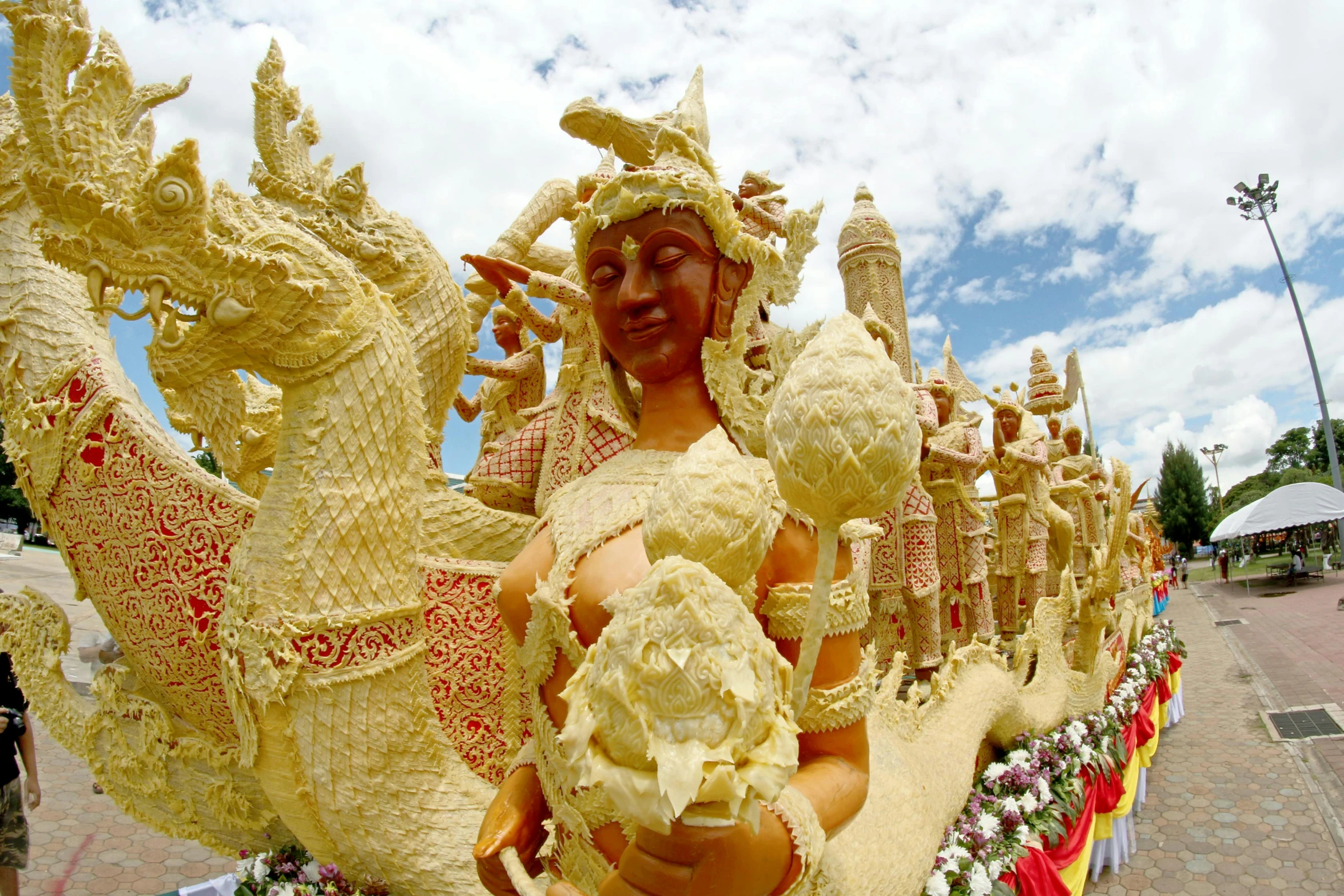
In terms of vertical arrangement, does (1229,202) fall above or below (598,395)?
above

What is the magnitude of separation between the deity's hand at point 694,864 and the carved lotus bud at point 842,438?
42 centimetres

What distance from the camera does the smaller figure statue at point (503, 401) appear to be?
7.91 feet

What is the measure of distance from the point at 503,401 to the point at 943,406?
16.5 ft

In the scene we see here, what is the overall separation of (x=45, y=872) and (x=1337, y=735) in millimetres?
10420

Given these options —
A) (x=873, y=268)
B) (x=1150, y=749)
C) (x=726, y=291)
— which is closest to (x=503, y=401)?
(x=726, y=291)

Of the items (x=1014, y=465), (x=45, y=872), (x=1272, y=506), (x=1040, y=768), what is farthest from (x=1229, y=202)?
(x=45, y=872)

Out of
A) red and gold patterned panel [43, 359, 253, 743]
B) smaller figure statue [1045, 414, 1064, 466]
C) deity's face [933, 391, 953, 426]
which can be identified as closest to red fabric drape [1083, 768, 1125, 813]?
deity's face [933, 391, 953, 426]

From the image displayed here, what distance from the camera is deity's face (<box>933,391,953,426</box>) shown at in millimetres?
7148

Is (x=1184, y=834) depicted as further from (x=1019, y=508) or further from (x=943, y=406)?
(x=1019, y=508)

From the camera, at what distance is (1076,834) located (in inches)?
141

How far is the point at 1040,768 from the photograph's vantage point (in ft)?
11.9

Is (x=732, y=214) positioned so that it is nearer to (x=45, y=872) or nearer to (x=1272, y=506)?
(x=45, y=872)

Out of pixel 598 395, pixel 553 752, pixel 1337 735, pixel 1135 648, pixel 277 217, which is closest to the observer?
pixel 553 752

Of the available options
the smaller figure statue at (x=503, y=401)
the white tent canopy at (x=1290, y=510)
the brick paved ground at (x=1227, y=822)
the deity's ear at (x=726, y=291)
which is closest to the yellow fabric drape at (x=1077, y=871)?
the brick paved ground at (x=1227, y=822)
